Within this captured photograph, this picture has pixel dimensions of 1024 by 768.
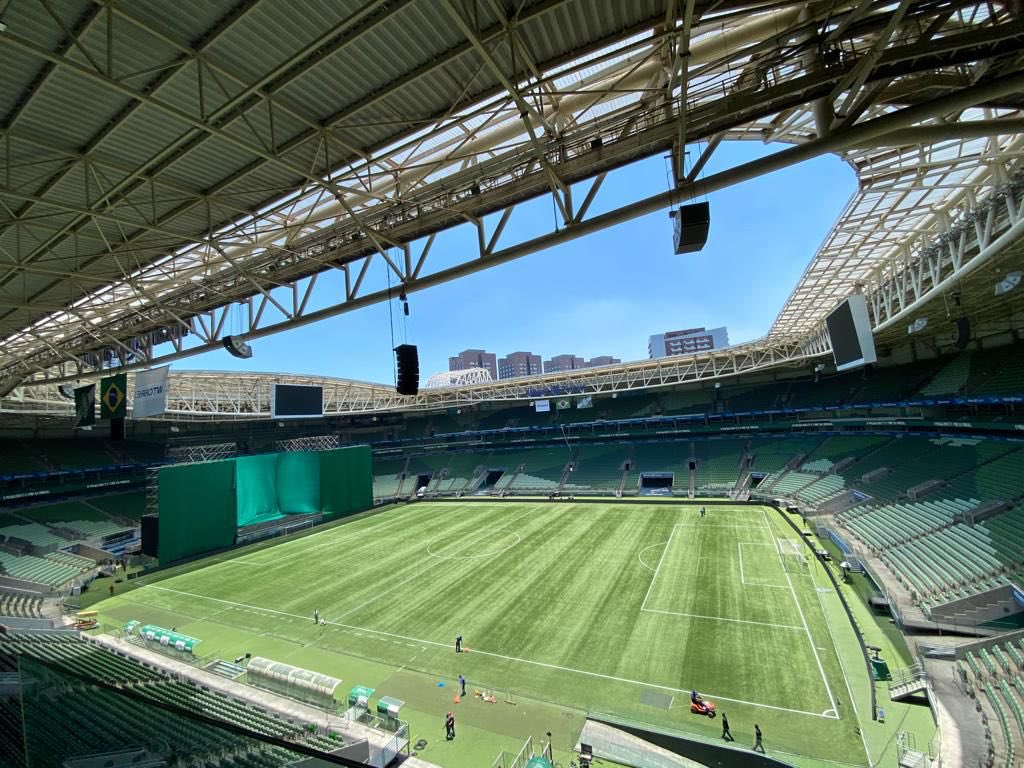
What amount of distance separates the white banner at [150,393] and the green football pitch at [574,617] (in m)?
7.88

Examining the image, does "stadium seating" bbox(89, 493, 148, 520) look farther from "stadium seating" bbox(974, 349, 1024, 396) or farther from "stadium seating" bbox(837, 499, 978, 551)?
"stadium seating" bbox(974, 349, 1024, 396)

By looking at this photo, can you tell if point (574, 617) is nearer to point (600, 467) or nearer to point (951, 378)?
point (951, 378)

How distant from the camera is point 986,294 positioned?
18.0 metres

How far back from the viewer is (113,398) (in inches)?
642

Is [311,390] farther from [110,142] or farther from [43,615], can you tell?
[110,142]

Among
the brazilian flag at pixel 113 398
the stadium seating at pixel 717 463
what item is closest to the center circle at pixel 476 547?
the brazilian flag at pixel 113 398

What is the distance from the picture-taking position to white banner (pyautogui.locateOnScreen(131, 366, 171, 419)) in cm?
1650

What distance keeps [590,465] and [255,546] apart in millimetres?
25875

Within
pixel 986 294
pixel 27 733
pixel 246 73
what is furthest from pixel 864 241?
pixel 27 733

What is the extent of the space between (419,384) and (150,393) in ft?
31.1

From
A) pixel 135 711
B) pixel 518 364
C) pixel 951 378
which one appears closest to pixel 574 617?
pixel 135 711

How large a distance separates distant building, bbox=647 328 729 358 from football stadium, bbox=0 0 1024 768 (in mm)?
103913

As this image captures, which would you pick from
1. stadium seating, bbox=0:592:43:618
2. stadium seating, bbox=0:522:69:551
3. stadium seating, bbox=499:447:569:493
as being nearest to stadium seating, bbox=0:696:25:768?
stadium seating, bbox=0:592:43:618

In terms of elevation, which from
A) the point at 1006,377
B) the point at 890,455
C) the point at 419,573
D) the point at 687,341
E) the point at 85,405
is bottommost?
the point at 419,573
